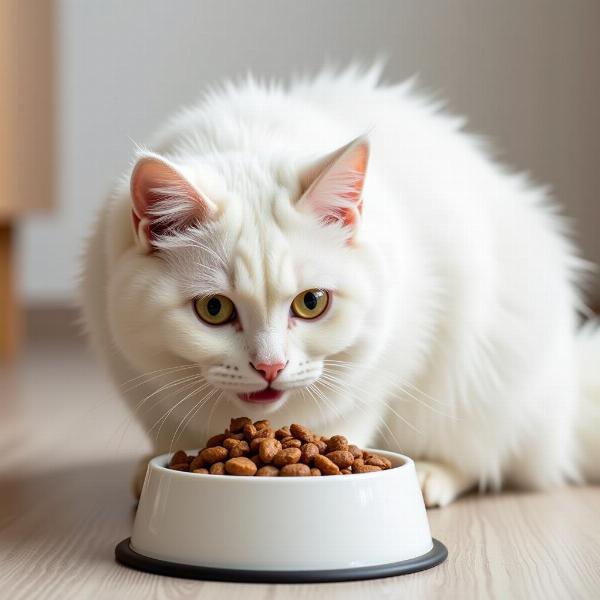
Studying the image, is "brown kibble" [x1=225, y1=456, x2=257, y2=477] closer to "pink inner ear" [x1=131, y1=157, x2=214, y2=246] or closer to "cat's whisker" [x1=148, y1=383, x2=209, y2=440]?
"cat's whisker" [x1=148, y1=383, x2=209, y2=440]

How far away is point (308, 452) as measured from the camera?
1370mm

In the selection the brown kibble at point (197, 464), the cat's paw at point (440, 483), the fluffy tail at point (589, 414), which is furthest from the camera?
the fluffy tail at point (589, 414)

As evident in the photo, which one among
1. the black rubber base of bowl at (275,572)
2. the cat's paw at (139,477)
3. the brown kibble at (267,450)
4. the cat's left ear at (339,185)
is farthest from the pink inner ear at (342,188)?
the cat's paw at (139,477)

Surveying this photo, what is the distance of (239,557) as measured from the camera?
4.23ft

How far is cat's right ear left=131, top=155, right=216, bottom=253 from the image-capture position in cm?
140

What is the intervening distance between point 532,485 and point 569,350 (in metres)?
0.25

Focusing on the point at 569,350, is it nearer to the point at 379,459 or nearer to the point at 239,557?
the point at 379,459

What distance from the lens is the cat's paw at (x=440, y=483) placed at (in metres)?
1.79

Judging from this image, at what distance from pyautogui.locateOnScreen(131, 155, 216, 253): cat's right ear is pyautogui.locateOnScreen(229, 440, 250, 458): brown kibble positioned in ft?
0.99

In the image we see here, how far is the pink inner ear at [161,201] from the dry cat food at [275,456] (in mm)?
280

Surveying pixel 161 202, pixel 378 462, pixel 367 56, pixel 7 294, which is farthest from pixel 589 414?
pixel 367 56

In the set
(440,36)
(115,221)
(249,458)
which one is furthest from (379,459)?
(440,36)

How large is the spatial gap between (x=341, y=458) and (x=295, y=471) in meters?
0.07

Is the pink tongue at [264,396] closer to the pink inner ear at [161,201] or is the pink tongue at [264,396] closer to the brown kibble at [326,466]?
the brown kibble at [326,466]
